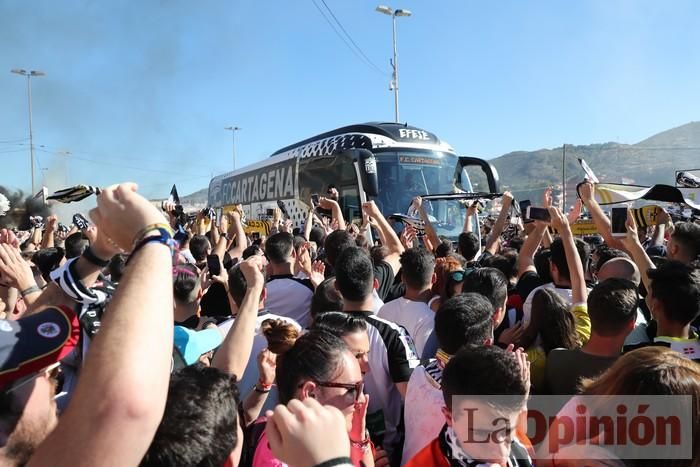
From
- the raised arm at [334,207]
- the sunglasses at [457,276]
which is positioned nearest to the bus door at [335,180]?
the raised arm at [334,207]

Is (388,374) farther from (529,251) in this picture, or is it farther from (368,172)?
(368,172)

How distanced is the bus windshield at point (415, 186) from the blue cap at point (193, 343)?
10.4 metres

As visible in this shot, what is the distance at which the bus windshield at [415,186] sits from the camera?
13023mm

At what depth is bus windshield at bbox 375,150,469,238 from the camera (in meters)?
13.0

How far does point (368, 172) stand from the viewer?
464 inches

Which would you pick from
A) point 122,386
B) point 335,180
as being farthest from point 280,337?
point 335,180

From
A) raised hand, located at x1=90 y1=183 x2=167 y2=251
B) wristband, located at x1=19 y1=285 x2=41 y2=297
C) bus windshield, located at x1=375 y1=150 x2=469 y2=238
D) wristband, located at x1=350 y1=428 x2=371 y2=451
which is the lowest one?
wristband, located at x1=350 y1=428 x2=371 y2=451

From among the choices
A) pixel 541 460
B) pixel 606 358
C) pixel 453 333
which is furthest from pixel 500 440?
pixel 606 358

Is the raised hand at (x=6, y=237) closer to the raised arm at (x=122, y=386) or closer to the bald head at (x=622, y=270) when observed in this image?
the raised arm at (x=122, y=386)

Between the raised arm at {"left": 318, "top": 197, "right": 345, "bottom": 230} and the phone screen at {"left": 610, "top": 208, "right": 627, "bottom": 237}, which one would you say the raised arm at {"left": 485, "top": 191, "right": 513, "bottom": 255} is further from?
the raised arm at {"left": 318, "top": 197, "right": 345, "bottom": 230}

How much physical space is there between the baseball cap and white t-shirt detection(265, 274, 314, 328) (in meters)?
3.22

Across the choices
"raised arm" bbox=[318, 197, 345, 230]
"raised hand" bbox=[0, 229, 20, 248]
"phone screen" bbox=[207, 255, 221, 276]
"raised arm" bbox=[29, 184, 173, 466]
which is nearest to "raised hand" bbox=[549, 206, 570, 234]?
"phone screen" bbox=[207, 255, 221, 276]

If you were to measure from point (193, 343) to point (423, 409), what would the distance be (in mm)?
1122

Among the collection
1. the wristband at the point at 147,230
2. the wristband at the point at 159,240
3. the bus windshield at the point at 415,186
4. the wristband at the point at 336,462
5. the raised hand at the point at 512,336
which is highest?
the bus windshield at the point at 415,186
